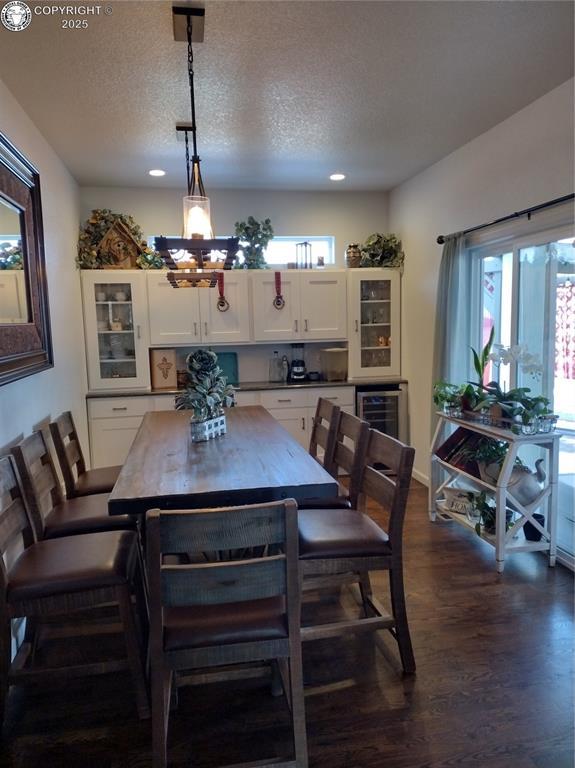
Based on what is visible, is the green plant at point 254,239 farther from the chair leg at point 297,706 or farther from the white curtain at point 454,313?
the chair leg at point 297,706

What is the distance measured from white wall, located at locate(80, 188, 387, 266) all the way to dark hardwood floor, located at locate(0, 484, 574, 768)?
3575 millimetres

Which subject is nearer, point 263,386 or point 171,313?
point 171,313

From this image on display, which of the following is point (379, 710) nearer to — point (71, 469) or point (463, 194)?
point (71, 469)

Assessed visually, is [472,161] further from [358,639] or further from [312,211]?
[358,639]

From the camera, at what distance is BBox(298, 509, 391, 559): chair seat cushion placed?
2002 mm

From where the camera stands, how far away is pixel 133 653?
1.81m

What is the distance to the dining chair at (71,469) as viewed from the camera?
271cm

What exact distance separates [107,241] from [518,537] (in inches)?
155

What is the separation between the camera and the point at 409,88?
2.62 metres

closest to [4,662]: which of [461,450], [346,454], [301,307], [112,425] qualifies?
[346,454]

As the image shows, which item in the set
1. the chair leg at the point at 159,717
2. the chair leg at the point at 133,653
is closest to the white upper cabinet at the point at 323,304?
the chair leg at the point at 133,653

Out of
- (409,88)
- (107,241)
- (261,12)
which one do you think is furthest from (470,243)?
(107,241)

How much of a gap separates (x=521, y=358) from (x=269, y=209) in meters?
2.87

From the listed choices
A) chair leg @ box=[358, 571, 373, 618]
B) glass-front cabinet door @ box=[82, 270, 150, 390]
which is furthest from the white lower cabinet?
chair leg @ box=[358, 571, 373, 618]
